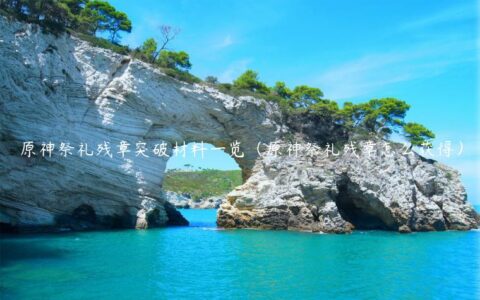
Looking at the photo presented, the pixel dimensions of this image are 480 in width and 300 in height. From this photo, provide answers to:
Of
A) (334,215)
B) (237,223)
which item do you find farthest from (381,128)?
(237,223)

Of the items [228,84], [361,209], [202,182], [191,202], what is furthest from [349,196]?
[202,182]

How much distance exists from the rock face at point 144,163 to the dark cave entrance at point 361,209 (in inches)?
4.6

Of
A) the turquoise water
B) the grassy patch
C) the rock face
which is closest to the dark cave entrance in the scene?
the rock face

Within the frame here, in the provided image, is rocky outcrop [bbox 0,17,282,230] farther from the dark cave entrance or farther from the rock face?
the dark cave entrance

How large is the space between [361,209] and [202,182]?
115528 millimetres

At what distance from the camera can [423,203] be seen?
132 feet

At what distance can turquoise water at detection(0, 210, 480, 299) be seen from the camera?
15969 millimetres

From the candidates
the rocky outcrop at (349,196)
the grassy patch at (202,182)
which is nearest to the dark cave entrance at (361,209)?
the rocky outcrop at (349,196)

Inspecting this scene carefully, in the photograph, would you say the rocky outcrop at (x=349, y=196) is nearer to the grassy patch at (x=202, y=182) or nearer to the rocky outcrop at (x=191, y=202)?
the rocky outcrop at (x=191, y=202)

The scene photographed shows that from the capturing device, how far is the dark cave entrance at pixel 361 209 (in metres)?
39.2

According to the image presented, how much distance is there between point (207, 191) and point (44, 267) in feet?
390

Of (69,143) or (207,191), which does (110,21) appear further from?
(207,191)

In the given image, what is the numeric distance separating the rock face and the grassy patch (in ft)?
274

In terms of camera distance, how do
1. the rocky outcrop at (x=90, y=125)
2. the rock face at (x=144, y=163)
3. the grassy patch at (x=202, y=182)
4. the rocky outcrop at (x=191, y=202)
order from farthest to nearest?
the grassy patch at (x=202, y=182) < the rocky outcrop at (x=191, y=202) < the rock face at (x=144, y=163) < the rocky outcrop at (x=90, y=125)
